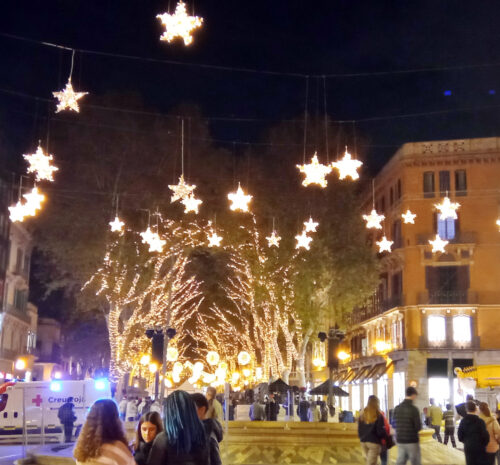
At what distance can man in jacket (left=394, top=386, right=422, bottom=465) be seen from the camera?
11445 millimetres

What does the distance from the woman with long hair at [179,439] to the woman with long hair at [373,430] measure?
6.82 metres

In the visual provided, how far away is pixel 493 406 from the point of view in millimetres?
28125

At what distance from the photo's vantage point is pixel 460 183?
4691cm

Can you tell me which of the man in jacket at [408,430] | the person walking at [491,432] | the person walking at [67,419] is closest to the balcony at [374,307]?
the person walking at [67,419]

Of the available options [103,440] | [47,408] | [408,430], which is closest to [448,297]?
[47,408]

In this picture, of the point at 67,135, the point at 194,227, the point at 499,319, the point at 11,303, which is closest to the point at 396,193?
the point at 499,319

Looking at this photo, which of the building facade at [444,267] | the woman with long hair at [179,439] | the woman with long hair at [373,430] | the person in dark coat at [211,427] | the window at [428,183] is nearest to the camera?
the woman with long hair at [179,439]

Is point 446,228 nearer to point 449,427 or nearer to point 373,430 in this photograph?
point 449,427

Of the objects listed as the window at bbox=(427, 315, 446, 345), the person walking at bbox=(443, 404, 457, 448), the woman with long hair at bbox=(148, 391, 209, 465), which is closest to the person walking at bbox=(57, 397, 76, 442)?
the person walking at bbox=(443, 404, 457, 448)

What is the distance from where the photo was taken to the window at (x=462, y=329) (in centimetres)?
4582

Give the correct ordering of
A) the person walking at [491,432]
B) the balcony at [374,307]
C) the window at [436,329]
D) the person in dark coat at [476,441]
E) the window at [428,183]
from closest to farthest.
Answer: the person in dark coat at [476,441] < the person walking at [491,432] < the window at [436,329] < the window at [428,183] < the balcony at [374,307]

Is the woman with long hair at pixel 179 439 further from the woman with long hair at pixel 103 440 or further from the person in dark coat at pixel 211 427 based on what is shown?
the person in dark coat at pixel 211 427

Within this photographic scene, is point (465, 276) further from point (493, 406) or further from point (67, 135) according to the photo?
point (67, 135)

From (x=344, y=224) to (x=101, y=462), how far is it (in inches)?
1364
